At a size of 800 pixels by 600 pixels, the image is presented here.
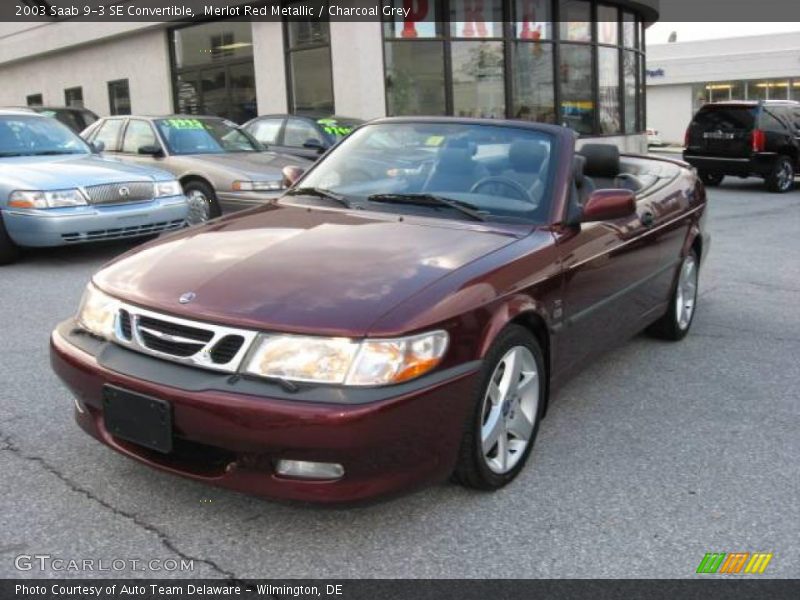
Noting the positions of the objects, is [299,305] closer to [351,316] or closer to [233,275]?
[351,316]

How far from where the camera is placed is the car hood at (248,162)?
927cm

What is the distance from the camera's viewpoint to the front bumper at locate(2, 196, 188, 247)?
7273 millimetres

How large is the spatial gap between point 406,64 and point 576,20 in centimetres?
442

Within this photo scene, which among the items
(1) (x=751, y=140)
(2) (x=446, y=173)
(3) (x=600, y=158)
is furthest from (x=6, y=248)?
(1) (x=751, y=140)

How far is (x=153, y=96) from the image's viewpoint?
20.6 meters

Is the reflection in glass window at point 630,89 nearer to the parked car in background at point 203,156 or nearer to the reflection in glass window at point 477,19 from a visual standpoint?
the reflection in glass window at point 477,19

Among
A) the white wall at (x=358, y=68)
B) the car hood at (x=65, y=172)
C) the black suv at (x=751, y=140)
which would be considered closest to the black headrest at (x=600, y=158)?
the car hood at (x=65, y=172)

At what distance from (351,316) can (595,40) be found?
57.8 feet

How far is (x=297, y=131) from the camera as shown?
12.4 metres

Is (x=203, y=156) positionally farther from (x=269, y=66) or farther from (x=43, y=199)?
(x=269, y=66)

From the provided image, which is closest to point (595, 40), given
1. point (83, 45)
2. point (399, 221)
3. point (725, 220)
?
point (725, 220)

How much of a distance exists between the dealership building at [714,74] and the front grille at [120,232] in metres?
40.6

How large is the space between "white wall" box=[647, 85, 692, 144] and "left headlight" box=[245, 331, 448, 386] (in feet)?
150

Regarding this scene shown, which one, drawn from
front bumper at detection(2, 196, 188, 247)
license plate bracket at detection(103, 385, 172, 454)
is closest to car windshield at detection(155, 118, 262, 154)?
front bumper at detection(2, 196, 188, 247)
